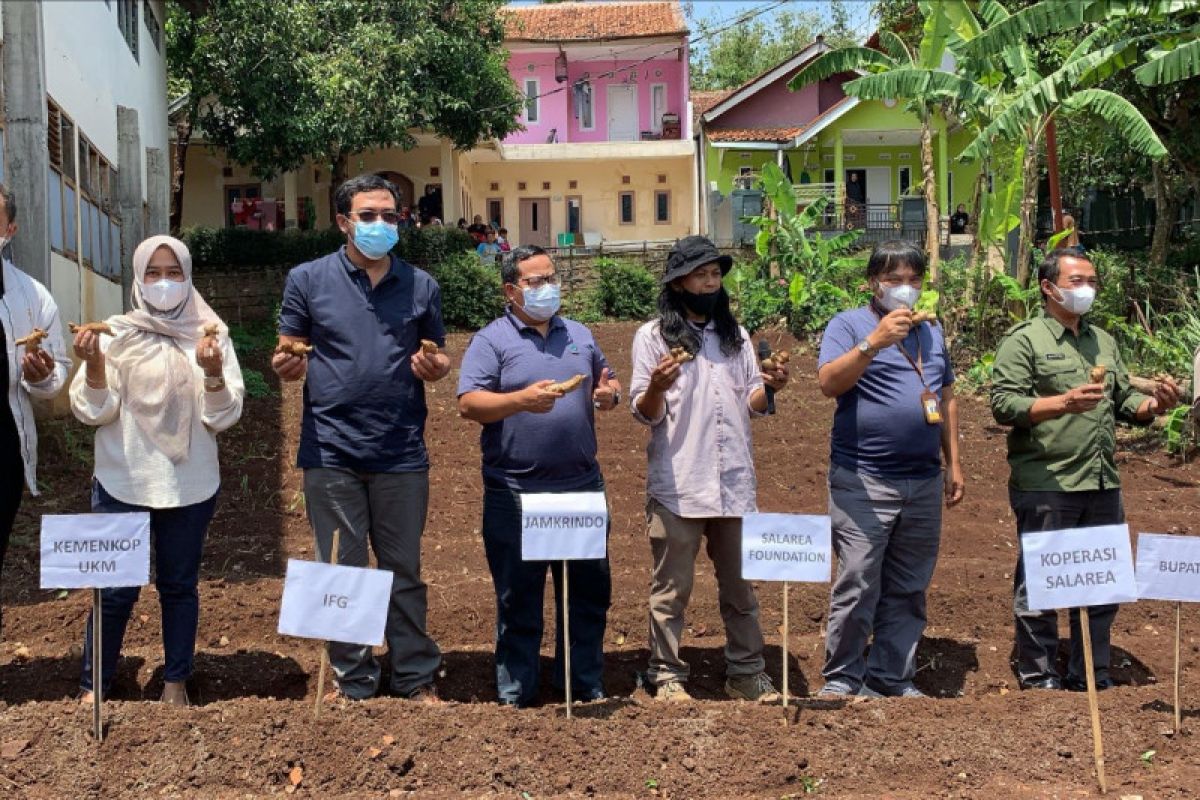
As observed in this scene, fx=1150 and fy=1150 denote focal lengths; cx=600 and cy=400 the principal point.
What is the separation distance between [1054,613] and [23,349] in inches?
163

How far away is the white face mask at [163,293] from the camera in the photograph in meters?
4.04

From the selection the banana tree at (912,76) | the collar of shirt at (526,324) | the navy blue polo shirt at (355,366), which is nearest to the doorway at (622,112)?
the banana tree at (912,76)

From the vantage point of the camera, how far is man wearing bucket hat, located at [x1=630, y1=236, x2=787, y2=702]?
173 inches

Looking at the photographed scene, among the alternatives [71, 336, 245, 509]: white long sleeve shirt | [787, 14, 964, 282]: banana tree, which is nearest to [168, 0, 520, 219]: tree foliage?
[787, 14, 964, 282]: banana tree

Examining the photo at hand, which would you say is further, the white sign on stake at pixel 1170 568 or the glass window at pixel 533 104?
the glass window at pixel 533 104

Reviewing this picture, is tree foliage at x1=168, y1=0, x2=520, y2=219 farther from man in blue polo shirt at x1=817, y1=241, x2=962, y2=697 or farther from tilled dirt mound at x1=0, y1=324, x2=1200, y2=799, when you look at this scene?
man in blue polo shirt at x1=817, y1=241, x2=962, y2=697

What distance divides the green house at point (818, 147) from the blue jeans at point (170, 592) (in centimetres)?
1846

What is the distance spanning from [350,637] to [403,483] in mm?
679

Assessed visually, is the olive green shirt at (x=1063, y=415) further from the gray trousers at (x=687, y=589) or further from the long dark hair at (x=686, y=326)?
the gray trousers at (x=687, y=589)

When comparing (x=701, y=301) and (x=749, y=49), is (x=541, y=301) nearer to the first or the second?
(x=701, y=301)

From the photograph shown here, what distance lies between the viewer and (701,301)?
4.48 metres

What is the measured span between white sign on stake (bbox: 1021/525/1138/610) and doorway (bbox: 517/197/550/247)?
25725 millimetres

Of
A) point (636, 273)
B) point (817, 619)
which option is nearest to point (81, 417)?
point (817, 619)

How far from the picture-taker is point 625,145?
2781 cm
